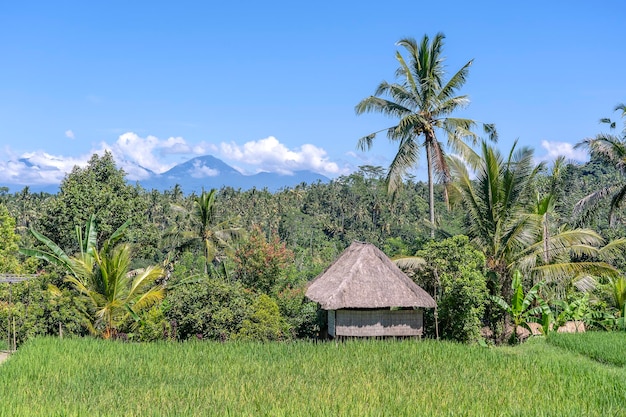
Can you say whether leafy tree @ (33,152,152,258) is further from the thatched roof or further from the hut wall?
the hut wall

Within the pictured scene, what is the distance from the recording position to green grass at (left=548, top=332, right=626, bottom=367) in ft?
36.3

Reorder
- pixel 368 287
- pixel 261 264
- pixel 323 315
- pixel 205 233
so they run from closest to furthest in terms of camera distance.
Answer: pixel 368 287 < pixel 323 315 < pixel 261 264 < pixel 205 233

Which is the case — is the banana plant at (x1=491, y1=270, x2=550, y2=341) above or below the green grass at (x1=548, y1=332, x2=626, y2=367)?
above

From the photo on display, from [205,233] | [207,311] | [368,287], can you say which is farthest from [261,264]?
[368,287]

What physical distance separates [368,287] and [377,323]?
0.85 meters

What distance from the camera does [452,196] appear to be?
1587 centimetres

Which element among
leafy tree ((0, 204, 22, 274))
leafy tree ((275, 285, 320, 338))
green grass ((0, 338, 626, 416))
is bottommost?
green grass ((0, 338, 626, 416))

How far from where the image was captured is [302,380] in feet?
29.1

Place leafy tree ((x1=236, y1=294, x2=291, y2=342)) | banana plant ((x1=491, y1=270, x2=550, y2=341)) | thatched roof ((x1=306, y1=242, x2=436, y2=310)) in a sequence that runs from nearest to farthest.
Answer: thatched roof ((x1=306, y1=242, x2=436, y2=310)) < leafy tree ((x1=236, y1=294, x2=291, y2=342)) < banana plant ((x1=491, y1=270, x2=550, y2=341))

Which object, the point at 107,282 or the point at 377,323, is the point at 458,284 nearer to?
the point at 377,323

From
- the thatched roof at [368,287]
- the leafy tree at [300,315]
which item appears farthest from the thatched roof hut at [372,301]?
the leafy tree at [300,315]

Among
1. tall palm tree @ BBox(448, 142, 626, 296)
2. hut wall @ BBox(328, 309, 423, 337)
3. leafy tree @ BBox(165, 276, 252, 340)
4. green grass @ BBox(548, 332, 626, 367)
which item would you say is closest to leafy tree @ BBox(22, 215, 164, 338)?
leafy tree @ BBox(165, 276, 252, 340)

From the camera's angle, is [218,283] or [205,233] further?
[205,233]

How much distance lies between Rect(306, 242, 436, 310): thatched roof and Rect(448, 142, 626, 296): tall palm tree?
2247 mm
